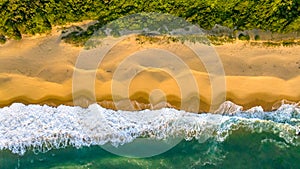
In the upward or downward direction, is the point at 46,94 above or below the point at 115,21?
below

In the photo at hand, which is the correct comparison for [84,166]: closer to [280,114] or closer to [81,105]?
[81,105]

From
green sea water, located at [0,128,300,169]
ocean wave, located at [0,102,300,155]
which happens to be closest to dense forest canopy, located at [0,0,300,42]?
ocean wave, located at [0,102,300,155]

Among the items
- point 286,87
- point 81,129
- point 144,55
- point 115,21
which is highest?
point 115,21

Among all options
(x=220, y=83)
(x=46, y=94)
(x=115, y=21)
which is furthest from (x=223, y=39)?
(x=46, y=94)

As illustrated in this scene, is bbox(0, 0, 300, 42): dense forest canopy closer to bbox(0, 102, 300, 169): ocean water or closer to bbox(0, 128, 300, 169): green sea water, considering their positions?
bbox(0, 102, 300, 169): ocean water

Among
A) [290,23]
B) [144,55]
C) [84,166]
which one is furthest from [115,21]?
[290,23]
